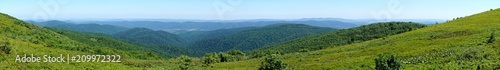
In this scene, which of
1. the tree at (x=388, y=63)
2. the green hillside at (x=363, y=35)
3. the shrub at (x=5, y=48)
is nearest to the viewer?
the tree at (x=388, y=63)

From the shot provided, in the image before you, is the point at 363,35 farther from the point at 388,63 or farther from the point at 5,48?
the point at 5,48

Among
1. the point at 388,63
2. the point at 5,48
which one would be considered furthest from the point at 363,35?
the point at 5,48

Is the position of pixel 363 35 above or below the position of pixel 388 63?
below

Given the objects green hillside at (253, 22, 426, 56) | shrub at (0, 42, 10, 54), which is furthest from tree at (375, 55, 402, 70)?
green hillside at (253, 22, 426, 56)

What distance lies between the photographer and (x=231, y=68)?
229 ft

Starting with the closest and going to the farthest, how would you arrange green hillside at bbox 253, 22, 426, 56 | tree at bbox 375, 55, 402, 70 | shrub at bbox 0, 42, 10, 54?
1. tree at bbox 375, 55, 402, 70
2. shrub at bbox 0, 42, 10, 54
3. green hillside at bbox 253, 22, 426, 56

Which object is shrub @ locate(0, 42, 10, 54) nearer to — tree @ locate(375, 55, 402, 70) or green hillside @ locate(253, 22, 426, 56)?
tree @ locate(375, 55, 402, 70)

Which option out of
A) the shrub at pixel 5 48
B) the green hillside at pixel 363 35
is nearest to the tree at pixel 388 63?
the shrub at pixel 5 48

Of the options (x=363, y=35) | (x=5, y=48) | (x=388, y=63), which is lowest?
(x=363, y=35)

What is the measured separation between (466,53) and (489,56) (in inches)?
137

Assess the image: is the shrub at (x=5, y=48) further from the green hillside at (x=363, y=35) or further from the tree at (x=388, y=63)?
the green hillside at (x=363, y=35)

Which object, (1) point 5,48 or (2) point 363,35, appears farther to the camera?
(2) point 363,35

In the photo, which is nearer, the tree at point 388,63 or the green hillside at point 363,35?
the tree at point 388,63

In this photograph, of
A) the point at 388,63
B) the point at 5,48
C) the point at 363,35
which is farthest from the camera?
the point at 363,35
